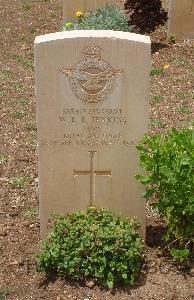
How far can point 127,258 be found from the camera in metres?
4.00

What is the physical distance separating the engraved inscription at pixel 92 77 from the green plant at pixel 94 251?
0.83 meters

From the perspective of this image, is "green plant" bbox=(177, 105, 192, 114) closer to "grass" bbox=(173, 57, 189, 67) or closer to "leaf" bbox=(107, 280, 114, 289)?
"grass" bbox=(173, 57, 189, 67)

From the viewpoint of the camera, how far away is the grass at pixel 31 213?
16.3ft

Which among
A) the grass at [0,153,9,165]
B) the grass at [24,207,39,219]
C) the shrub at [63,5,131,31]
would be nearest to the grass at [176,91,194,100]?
the shrub at [63,5,131,31]

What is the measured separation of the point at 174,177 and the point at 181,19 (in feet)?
20.0

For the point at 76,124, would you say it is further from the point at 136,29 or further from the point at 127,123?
the point at 136,29

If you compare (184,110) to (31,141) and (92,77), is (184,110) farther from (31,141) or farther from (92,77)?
(92,77)

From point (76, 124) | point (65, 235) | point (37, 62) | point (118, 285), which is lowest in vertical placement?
point (118, 285)

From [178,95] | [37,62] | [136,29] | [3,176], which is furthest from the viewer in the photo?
[136,29]

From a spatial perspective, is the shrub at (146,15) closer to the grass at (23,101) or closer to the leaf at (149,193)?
the grass at (23,101)

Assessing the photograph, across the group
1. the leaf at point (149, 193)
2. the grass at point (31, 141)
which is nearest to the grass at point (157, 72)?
the grass at point (31, 141)

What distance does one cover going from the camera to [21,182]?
18.2ft

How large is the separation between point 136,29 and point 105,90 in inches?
233

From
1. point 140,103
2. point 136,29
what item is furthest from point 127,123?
point 136,29
